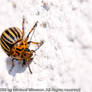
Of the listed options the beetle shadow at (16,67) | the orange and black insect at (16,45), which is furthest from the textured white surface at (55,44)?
the orange and black insect at (16,45)

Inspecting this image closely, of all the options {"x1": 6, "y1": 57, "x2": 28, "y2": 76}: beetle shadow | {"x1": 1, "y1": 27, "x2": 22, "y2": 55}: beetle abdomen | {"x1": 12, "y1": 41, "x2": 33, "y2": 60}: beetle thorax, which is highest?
{"x1": 1, "y1": 27, "x2": 22, "y2": 55}: beetle abdomen

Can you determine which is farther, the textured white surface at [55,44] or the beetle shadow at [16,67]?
the beetle shadow at [16,67]

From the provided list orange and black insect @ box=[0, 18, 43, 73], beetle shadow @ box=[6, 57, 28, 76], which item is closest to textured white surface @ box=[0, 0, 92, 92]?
beetle shadow @ box=[6, 57, 28, 76]

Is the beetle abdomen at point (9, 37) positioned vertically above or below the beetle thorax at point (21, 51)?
above

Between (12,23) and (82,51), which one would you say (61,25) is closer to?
(82,51)

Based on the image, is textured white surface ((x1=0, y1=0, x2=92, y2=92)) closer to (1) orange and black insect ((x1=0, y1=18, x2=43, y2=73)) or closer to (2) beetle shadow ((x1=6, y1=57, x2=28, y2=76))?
(2) beetle shadow ((x1=6, y1=57, x2=28, y2=76))

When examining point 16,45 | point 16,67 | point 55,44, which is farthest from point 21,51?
point 55,44

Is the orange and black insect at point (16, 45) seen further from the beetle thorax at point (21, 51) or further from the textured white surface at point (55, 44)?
the textured white surface at point (55, 44)

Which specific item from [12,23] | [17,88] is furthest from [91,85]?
[12,23]
